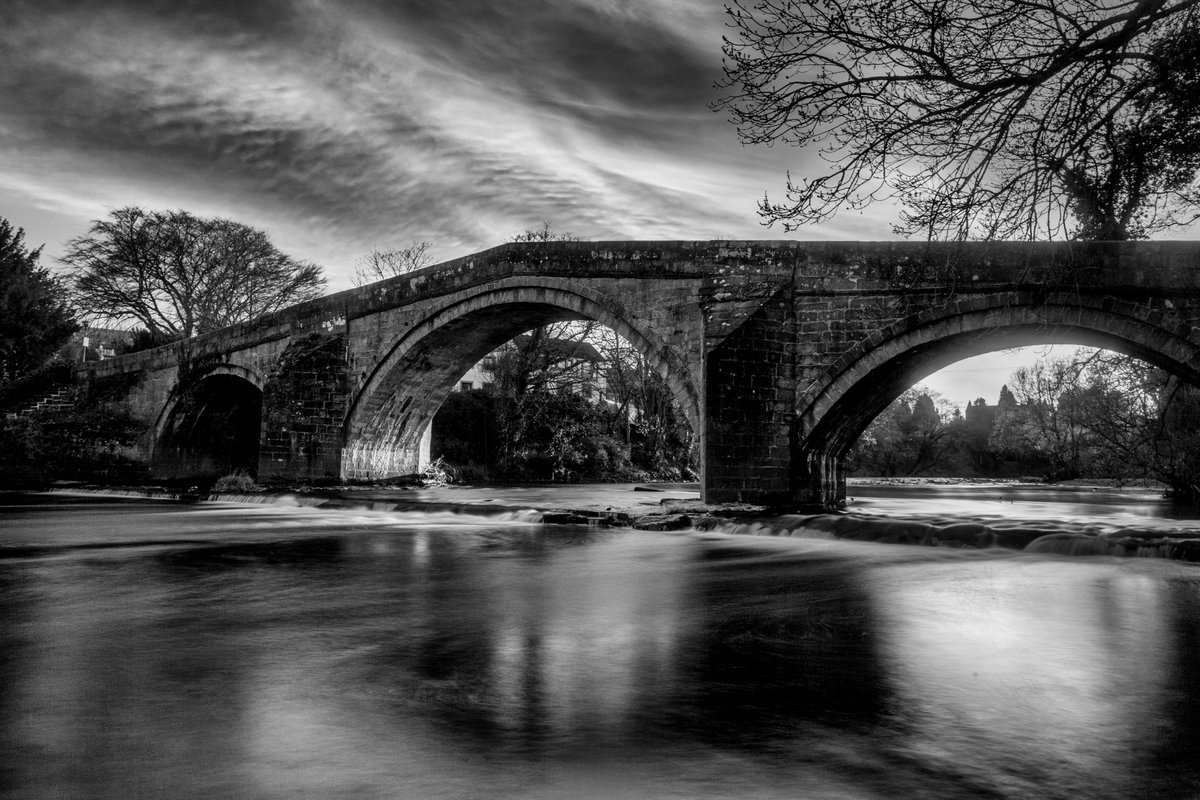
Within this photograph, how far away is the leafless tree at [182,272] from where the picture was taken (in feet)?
92.2

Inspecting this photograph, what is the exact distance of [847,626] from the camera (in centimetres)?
429

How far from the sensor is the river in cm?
215

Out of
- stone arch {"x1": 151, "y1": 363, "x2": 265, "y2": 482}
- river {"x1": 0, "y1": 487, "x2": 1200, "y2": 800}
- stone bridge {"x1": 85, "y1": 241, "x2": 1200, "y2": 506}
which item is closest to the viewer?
river {"x1": 0, "y1": 487, "x2": 1200, "y2": 800}

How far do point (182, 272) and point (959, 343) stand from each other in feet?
83.8

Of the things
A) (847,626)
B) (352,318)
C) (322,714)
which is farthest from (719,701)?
(352,318)

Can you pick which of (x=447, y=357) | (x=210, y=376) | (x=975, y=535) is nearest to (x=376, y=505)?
(x=447, y=357)

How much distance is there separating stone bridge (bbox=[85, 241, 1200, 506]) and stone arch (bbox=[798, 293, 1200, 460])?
2 centimetres

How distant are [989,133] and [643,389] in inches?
797

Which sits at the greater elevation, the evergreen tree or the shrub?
the evergreen tree

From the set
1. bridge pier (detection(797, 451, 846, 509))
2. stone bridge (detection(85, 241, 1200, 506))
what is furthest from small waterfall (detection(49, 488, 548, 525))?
bridge pier (detection(797, 451, 846, 509))

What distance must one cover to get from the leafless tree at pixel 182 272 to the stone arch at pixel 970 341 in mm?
22922

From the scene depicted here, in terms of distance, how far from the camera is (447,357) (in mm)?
17938

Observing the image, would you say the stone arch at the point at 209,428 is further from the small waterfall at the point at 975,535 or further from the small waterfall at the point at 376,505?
the small waterfall at the point at 975,535

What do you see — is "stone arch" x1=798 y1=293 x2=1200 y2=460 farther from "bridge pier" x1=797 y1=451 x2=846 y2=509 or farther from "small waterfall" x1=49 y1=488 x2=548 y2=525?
"small waterfall" x1=49 y1=488 x2=548 y2=525
